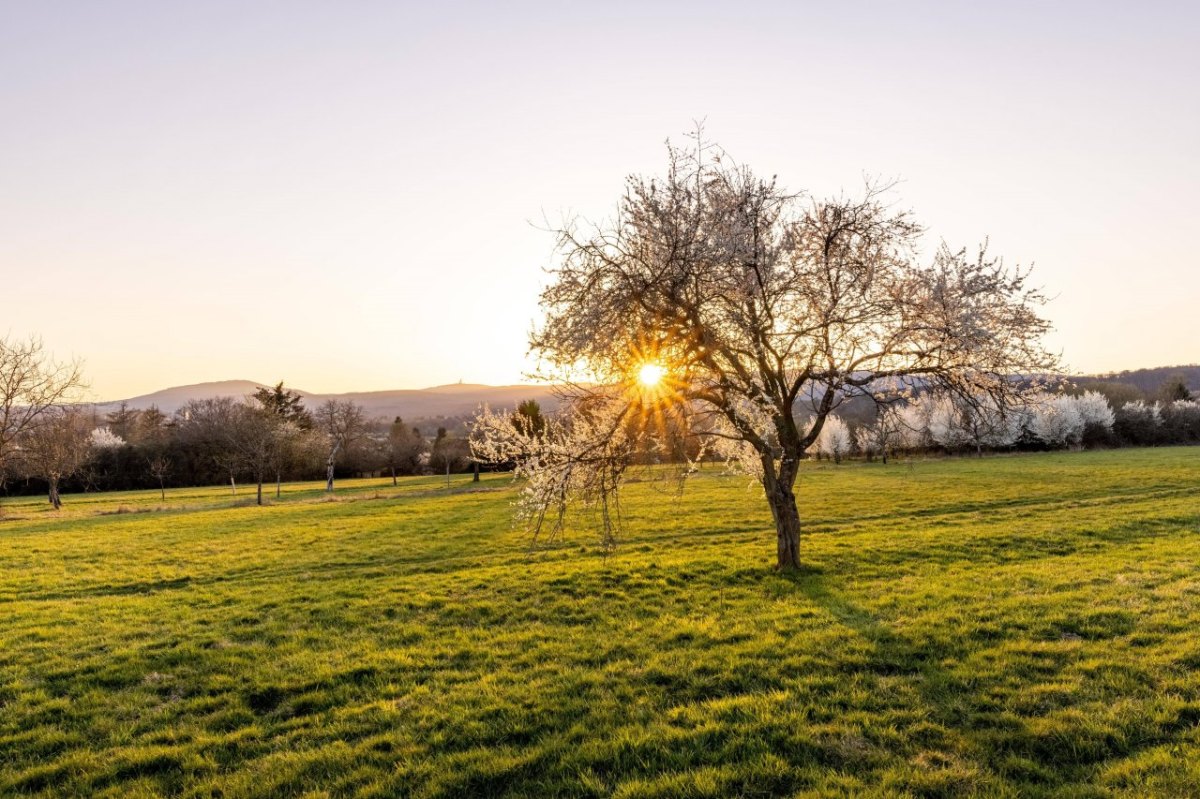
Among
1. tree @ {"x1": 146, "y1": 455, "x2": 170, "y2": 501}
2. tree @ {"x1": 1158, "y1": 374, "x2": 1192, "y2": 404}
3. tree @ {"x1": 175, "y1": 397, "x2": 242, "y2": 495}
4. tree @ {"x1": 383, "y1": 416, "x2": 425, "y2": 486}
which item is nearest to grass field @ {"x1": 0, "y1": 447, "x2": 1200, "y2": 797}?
tree @ {"x1": 175, "y1": 397, "x2": 242, "y2": 495}

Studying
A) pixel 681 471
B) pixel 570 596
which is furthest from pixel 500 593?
pixel 681 471

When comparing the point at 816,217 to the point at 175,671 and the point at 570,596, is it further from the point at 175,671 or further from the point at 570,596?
the point at 175,671

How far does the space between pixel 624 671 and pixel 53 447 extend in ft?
179

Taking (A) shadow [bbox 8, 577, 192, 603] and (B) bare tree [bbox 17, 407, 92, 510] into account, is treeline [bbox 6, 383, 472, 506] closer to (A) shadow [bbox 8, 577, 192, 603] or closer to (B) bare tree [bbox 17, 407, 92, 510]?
(B) bare tree [bbox 17, 407, 92, 510]

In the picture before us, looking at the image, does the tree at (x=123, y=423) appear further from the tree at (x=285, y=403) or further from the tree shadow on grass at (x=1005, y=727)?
the tree shadow on grass at (x=1005, y=727)

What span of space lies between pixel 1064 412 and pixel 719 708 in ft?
295

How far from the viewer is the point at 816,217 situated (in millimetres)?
12805

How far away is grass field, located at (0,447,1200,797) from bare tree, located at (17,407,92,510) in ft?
107

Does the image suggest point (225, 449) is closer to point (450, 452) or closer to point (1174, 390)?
point (450, 452)

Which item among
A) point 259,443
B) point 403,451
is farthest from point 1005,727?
point 403,451

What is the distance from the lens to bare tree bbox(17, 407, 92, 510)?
1750 inches

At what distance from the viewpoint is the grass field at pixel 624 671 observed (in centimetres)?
591

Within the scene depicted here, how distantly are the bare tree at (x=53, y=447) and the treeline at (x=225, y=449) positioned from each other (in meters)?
0.09

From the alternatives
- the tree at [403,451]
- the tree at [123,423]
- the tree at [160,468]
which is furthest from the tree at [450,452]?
the tree at [123,423]
